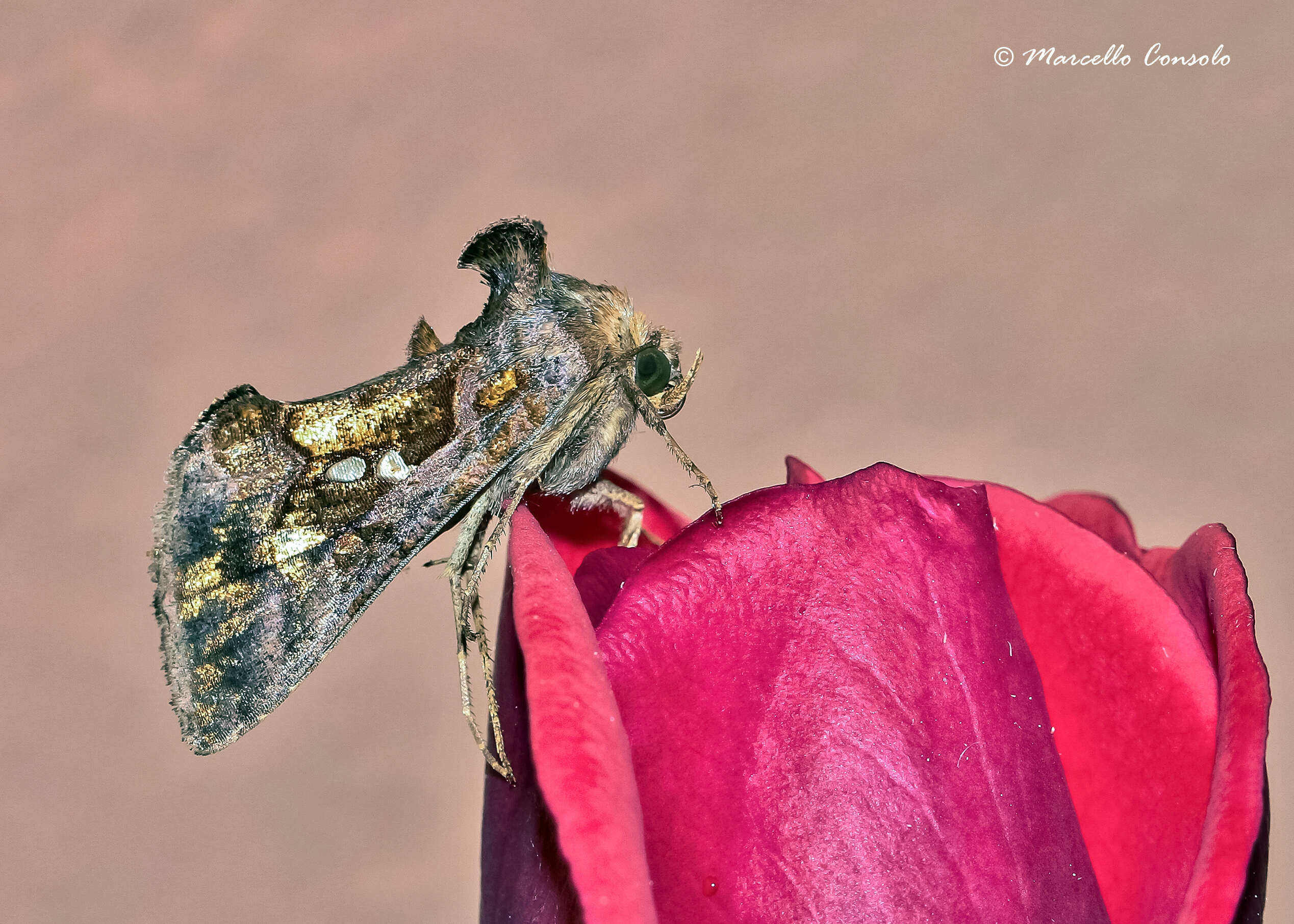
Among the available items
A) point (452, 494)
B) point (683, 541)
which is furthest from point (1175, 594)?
point (452, 494)

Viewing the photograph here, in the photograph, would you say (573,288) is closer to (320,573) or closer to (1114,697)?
(320,573)

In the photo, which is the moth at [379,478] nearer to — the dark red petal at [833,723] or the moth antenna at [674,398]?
the moth antenna at [674,398]

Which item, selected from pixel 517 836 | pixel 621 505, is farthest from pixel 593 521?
pixel 517 836

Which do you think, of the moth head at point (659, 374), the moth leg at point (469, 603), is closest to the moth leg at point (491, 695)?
the moth leg at point (469, 603)

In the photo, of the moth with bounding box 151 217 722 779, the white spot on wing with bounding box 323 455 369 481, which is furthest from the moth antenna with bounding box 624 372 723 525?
the white spot on wing with bounding box 323 455 369 481

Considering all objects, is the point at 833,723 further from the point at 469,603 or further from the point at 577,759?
the point at 469,603

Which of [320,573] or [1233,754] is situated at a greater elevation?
[320,573]
